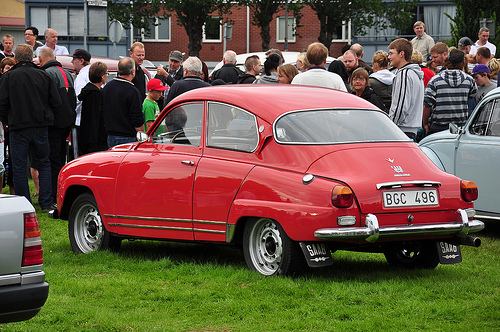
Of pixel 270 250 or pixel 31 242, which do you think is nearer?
pixel 31 242

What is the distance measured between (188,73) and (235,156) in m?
4.55

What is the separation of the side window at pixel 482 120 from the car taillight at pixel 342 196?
4.22 m

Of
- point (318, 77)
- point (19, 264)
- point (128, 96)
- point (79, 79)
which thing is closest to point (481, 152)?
point (318, 77)

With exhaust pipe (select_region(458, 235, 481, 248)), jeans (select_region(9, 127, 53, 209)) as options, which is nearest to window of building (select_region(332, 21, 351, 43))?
jeans (select_region(9, 127, 53, 209))

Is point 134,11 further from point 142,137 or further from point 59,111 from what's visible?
point 142,137

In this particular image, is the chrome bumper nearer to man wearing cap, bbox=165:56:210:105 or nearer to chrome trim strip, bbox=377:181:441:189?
chrome trim strip, bbox=377:181:441:189

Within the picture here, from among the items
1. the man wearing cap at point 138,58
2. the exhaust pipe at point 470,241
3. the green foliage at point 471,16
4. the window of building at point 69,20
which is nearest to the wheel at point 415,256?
the exhaust pipe at point 470,241

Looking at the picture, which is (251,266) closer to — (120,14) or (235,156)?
(235,156)

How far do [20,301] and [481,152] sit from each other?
6.84 meters

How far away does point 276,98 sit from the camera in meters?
7.96

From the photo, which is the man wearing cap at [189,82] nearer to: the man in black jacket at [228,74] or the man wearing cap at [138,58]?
the man in black jacket at [228,74]

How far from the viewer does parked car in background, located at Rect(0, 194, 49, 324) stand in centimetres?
515

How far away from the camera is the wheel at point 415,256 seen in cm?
805

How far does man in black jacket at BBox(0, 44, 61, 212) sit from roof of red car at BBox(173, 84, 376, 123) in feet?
12.8
